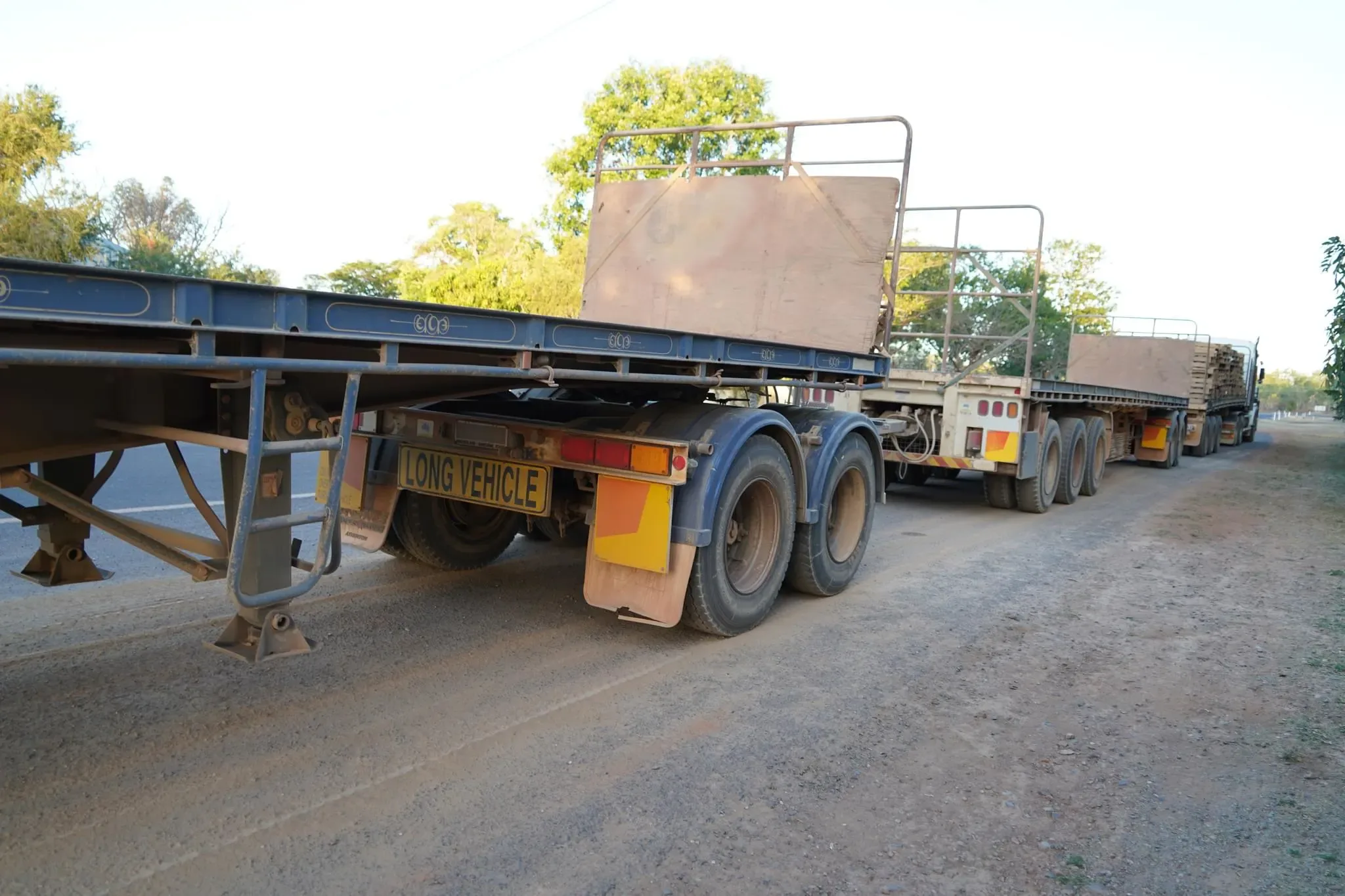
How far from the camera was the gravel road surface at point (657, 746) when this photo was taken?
10.1ft

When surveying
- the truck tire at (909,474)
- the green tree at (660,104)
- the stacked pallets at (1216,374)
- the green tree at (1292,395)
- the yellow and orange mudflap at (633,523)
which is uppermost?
the green tree at (660,104)

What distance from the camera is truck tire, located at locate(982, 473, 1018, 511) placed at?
11133 mm

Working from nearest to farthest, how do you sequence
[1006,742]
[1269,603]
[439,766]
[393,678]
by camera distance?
[439,766] → [1006,742] → [393,678] → [1269,603]

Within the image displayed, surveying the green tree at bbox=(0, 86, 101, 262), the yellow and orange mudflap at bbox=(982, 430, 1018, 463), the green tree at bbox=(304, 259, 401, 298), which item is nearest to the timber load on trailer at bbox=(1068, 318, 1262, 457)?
the yellow and orange mudflap at bbox=(982, 430, 1018, 463)

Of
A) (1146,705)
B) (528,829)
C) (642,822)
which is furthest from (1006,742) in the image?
(528,829)

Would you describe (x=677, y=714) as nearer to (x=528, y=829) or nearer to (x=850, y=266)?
(x=528, y=829)

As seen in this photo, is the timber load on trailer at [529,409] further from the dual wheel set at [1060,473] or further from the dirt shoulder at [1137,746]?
the dual wheel set at [1060,473]

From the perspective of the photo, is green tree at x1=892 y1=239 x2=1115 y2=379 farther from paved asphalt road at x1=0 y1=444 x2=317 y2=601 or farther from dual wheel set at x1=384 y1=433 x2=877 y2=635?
paved asphalt road at x1=0 y1=444 x2=317 y2=601

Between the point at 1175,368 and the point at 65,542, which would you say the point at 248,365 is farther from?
the point at 1175,368

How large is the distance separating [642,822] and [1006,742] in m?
1.82

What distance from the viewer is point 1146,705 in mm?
4738

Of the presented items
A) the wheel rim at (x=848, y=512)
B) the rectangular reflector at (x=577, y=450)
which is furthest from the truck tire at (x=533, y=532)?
the wheel rim at (x=848, y=512)

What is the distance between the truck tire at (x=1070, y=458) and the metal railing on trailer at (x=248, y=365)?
8.86 m

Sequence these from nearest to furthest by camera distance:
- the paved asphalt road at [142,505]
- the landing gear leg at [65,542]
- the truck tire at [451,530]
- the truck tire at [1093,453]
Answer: the landing gear leg at [65,542] < the paved asphalt road at [142,505] < the truck tire at [451,530] < the truck tire at [1093,453]
